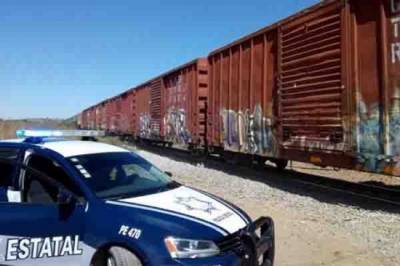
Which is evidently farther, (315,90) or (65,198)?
(315,90)

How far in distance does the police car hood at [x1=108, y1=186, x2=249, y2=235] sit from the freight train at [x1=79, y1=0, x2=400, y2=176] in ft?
15.4

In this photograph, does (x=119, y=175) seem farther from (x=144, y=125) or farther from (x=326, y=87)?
(x=144, y=125)

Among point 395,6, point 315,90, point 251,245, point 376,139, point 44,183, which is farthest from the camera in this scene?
point 315,90

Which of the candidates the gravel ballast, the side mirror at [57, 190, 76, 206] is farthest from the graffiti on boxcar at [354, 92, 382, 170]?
the side mirror at [57, 190, 76, 206]

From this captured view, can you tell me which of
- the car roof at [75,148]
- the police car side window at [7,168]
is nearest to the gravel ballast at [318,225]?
the car roof at [75,148]

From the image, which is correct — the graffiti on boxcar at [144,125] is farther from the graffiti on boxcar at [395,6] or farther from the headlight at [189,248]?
the headlight at [189,248]

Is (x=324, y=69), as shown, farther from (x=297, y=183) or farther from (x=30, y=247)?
(x=30, y=247)

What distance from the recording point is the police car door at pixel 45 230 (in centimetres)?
452

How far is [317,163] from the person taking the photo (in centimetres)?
1080

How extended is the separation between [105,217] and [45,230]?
0.61m

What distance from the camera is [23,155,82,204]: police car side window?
4.86 m

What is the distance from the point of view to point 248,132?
47.1 ft

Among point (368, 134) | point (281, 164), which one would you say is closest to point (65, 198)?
point (368, 134)

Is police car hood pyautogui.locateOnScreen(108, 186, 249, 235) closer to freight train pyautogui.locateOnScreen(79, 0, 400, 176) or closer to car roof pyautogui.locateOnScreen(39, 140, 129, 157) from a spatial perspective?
car roof pyautogui.locateOnScreen(39, 140, 129, 157)
